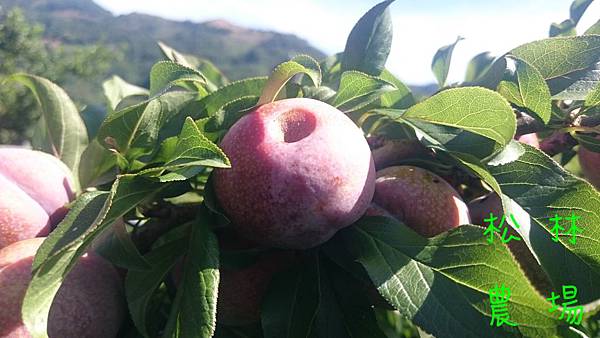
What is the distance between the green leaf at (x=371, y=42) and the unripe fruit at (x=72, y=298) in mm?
416

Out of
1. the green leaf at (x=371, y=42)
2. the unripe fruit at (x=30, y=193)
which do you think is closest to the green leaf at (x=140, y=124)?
the unripe fruit at (x=30, y=193)

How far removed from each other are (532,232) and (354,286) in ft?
0.67

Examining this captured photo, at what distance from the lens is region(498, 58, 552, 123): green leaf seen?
25.5 inches

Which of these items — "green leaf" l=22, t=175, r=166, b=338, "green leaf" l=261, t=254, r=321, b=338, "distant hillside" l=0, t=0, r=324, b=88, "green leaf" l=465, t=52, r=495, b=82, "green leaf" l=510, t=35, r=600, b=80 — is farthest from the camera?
"distant hillside" l=0, t=0, r=324, b=88

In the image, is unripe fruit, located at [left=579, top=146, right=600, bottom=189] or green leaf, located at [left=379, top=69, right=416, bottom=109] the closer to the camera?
green leaf, located at [left=379, top=69, right=416, bottom=109]

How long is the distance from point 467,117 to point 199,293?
33 cm

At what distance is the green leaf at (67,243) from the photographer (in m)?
0.48

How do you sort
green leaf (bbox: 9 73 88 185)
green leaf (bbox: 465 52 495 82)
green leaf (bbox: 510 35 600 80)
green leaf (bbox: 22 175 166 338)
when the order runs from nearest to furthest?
green leaf (bbox: 22 175 166 338), green leaf (bbox: 510 35 600 80), green leaf (bbox: 9 73 88 185), green leaf (bbox: 465 52 495 82)

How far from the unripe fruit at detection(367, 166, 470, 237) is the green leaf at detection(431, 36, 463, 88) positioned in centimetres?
35

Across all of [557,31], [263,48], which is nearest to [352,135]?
[557,31]

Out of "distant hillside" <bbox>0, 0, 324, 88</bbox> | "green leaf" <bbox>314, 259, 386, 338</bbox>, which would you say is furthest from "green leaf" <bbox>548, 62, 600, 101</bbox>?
"distant hillside" <bbox>0, 0, 324, 88</bbox>

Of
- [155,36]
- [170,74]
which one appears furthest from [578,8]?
[155,36]

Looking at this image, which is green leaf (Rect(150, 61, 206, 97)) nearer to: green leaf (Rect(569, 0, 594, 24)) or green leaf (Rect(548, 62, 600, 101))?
green leaf (Rect(548, 62, 600, 101))

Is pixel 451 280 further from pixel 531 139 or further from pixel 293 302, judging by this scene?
pixel 531 139
